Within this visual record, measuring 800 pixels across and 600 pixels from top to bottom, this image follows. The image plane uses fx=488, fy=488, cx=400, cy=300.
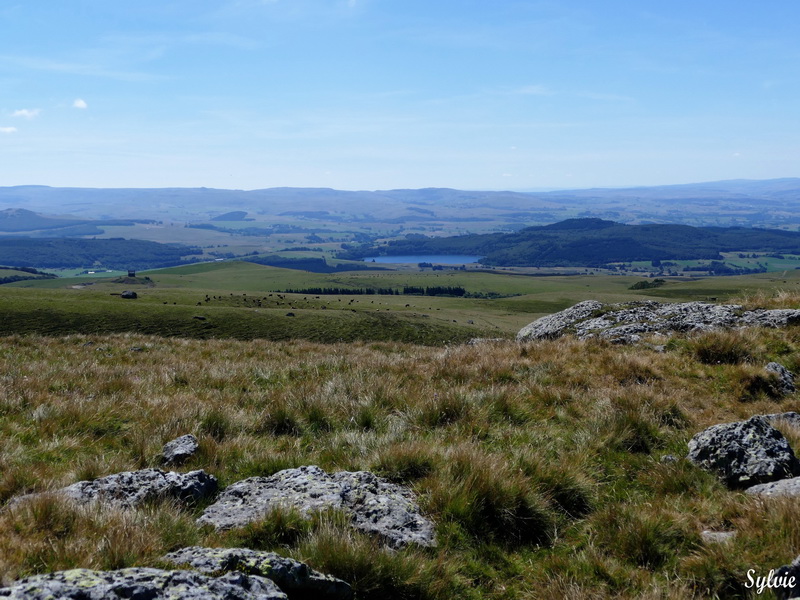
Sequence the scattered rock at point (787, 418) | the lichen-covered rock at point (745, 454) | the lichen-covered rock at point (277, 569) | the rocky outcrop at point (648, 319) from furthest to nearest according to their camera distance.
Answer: the rocky outcrop at point (648, 319)
the scattered rock at point (787, 418)
the lichen-covered rock at point (745, 454)
the lichen-covered rock at point (277, 569)

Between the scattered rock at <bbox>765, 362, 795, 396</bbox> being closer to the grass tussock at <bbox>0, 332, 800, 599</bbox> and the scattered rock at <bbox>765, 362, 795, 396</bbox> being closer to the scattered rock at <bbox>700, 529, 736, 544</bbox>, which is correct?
the grass tussock at <bbox>0, 332, 800, 599</bbox>

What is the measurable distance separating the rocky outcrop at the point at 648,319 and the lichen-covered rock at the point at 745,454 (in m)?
8.10

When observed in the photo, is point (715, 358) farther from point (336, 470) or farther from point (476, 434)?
point (336, 470)

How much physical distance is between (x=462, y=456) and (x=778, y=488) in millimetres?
3309

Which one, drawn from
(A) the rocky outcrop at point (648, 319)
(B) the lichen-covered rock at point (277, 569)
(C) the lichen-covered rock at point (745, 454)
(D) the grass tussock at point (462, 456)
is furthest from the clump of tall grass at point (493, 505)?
(A) the rocky outcrop at point (648, 319)

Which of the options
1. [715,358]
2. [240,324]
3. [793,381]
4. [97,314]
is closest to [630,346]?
[715,358]

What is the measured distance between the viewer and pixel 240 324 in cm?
6031

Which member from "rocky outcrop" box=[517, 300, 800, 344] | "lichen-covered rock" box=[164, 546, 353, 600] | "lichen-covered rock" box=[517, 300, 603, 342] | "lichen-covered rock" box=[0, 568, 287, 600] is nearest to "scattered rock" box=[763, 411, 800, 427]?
"rocky outcrop" box=[517, 300, 800, 344]

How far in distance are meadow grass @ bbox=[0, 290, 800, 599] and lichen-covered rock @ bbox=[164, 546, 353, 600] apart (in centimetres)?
24

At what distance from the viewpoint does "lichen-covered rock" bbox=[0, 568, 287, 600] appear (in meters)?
2.91

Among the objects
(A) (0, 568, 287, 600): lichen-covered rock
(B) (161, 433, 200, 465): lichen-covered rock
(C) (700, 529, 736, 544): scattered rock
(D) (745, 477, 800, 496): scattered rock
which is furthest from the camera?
(B) (161, 433, 200, 465): lichen-covered rock

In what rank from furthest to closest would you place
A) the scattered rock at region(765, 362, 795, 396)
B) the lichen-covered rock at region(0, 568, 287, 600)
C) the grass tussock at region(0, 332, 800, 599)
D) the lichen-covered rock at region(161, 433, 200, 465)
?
the scattered rock at region(765, 362, 795, 396)
the lichen-covered rock at region(161, 433, 200, 465)
the grass tussock at region(0, 332, 800, 599)
the lichen-covered rock at region(0, 568, 287, 600)

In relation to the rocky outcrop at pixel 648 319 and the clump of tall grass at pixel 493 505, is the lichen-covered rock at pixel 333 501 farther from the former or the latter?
the rocky outcrop at pixel 648 319

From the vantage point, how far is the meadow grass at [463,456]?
13.5ft
